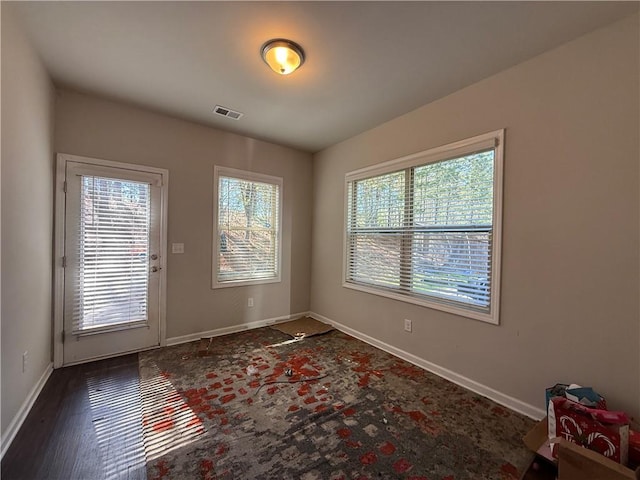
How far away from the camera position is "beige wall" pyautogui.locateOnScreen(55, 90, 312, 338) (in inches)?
112

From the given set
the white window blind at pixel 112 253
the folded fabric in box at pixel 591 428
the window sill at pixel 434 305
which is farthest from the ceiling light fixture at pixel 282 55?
the folded fabric in box at pixel 591 428

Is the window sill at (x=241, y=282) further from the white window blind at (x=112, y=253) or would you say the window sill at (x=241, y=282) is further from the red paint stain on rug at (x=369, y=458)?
the red paint stain on rug at (x=369, y=458)

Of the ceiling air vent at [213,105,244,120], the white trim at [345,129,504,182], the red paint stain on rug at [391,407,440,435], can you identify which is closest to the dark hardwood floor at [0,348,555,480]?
the red paint stain on rug at [391,407,440,435]

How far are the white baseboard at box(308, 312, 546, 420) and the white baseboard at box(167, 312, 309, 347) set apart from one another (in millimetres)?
1075

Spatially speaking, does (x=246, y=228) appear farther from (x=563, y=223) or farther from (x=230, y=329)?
(x=563, y=223)

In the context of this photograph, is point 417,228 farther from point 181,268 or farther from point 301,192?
point 181,268

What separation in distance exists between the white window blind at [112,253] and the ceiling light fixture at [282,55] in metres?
2.04

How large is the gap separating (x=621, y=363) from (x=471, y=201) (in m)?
1.46

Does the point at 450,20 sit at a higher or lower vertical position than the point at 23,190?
higher

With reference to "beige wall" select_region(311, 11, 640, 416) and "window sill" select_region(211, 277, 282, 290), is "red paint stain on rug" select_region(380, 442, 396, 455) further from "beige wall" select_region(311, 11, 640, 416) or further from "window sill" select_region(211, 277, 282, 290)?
"window sill" select_region(211, 277, 282, 290)

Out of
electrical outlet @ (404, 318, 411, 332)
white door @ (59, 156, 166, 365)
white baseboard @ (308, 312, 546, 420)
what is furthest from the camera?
electrical outlet @ (404, 318, 411, 332)

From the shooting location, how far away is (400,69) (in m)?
2.29

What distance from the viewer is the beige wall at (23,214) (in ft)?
5.57

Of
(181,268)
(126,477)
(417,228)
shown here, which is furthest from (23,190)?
(417,228)
